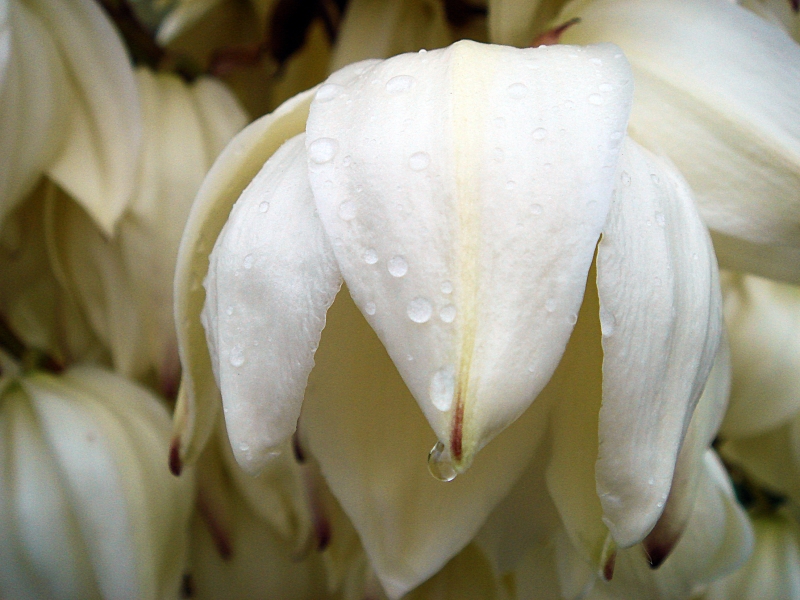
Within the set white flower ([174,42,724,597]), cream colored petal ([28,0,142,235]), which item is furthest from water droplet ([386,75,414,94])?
cream colored petal ([28,0,142,235])

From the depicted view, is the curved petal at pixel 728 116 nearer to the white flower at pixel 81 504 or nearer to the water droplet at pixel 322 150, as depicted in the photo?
the water droplet at pixel 322 150

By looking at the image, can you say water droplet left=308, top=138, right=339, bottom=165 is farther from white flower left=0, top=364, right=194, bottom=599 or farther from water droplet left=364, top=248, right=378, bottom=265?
white flower left=0, top=364, right=194, bottom=599

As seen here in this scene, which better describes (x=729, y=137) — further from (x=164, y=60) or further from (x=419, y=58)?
(x=164, y=60)

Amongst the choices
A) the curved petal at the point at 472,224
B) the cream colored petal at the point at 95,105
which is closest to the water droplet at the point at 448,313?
the curved petal at the point at 472,224

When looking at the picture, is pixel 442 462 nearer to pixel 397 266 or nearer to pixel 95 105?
pixel 397 266

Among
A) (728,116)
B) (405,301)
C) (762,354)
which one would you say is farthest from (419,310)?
(762,354)

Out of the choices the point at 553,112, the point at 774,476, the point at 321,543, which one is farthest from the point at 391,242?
the point at 774,476
